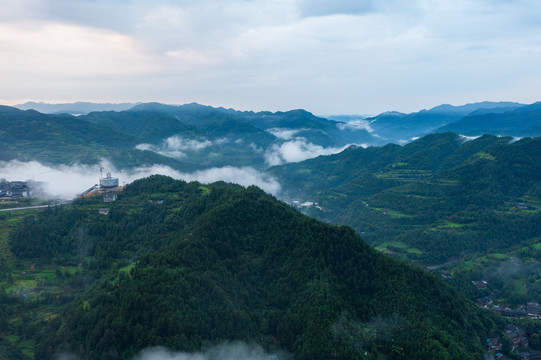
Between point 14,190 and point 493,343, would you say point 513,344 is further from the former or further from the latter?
point 14,190

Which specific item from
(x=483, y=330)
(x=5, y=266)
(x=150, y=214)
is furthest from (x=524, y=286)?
(x=5, y=266)

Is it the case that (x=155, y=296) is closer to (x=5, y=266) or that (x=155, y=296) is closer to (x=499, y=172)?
(x=5, y=266)

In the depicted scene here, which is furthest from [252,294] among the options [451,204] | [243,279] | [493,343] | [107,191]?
[451,204]

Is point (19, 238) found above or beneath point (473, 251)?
above

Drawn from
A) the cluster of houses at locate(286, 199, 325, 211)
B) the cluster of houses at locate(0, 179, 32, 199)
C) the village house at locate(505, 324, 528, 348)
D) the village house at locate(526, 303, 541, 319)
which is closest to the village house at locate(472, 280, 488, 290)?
the village house at locate(526, 303, 541, 319)

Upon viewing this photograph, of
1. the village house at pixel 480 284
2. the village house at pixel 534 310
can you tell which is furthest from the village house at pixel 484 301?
the village house at pixel 534 310

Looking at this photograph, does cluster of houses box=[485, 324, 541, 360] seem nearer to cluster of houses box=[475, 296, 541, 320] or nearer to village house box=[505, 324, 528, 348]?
village house box=[505, 324, 528, 348]

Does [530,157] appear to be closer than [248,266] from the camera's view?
No
